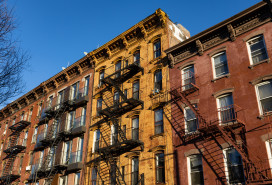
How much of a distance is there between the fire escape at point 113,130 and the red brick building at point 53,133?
222 cm

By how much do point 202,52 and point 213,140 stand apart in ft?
22.1

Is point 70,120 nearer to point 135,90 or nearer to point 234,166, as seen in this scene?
point 135,90

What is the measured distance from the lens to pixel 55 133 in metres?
29.8

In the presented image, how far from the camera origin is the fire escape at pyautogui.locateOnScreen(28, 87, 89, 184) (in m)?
27.3

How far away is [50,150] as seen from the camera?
29.5 m

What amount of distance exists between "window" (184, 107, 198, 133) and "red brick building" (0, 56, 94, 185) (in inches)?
422

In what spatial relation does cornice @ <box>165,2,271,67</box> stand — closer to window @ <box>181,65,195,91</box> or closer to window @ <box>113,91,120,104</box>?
window @ <box>181,65,195,91</box>

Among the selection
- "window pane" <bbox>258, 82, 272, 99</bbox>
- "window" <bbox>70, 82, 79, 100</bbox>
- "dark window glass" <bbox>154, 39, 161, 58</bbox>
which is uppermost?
"dark window glass" <bbox>154, 39, 161, 58</bbox>

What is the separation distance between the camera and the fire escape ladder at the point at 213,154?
16.2m

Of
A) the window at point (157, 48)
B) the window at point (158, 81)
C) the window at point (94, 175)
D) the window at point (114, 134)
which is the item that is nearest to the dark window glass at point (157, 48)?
the window at point (157, 48)

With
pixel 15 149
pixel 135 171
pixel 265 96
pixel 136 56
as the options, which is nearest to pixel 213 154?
pixel 265 96

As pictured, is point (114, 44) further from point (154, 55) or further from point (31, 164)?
point (31, 164)

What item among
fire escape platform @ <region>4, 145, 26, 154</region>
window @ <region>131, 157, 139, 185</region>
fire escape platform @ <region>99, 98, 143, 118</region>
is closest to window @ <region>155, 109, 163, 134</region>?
fire escape platform @ <region>99, 98, 143, 118</region>

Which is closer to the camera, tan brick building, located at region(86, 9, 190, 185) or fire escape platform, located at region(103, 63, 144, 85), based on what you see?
tan brick building, located at region(86, 9, 190, 185)
